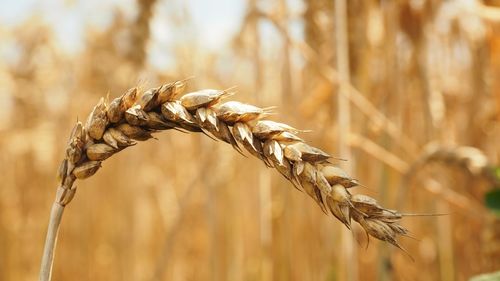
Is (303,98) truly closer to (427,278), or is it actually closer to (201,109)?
(427,278)

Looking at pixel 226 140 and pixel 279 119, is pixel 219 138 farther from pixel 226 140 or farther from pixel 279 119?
pixel 279 119

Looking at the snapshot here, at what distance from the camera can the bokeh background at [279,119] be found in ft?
6.25

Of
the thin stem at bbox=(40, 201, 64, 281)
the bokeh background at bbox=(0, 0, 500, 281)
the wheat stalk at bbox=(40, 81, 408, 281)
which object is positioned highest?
the bokeh background at bbox=(0, 0, 500, 281)

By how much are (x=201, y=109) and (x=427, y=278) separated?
2.02 metres

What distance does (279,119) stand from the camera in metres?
2.08

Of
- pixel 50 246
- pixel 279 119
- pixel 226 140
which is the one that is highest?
pixel 279 119

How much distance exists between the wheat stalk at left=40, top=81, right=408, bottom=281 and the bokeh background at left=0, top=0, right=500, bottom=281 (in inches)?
6.5

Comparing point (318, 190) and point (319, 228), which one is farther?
point (319, 228)

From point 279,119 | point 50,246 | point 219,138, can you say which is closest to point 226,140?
point 219,138

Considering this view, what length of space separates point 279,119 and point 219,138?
4.62ft

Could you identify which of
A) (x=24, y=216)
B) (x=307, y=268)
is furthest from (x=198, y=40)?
(x=24, y=216)

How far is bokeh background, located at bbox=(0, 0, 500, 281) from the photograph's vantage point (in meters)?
1.91

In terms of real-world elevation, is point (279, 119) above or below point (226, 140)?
above

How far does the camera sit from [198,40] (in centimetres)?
260
